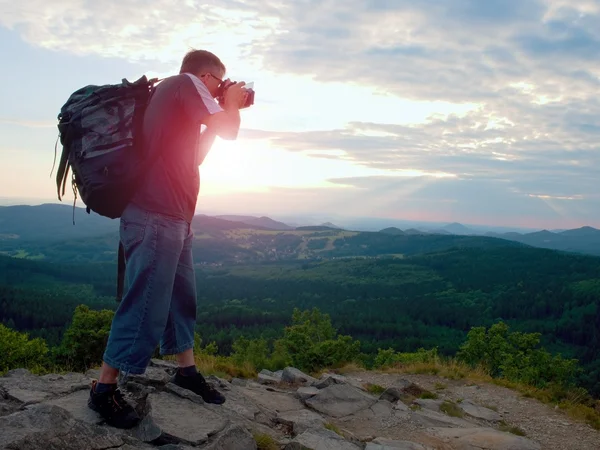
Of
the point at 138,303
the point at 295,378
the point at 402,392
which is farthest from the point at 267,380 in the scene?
the point at 138,303

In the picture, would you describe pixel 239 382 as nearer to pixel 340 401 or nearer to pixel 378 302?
pixel 340 401

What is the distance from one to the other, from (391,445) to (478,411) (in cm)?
388

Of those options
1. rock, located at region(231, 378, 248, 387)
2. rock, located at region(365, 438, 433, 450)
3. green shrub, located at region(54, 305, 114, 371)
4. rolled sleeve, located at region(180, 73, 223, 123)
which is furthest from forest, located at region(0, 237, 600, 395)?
rolled sleeve, located at region(180, 73, 223, 123)

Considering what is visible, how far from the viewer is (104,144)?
401cm

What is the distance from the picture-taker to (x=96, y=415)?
4441mm

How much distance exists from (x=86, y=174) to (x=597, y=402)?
11444 millimetres

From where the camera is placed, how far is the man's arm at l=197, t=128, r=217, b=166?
15.7ft

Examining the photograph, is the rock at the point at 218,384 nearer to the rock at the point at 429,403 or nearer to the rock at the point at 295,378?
the rock at the point at 295,378

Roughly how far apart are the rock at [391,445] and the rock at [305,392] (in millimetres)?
2212

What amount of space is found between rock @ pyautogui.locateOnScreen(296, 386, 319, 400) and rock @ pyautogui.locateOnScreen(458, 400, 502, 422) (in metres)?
2.96

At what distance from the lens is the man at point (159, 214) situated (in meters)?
4.15

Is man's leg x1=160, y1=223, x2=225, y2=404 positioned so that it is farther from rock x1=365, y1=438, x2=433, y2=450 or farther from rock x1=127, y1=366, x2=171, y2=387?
rock x1=365, y1=438, x2=433, y2=450

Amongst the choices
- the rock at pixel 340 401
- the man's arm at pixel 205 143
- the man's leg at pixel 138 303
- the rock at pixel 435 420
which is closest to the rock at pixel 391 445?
the rock at pixel 435 420


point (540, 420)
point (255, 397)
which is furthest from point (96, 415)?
point (540, 420)
